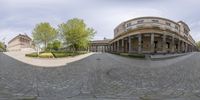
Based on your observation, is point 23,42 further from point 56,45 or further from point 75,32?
point 75,32

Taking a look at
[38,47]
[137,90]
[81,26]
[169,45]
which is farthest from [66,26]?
[137,90]

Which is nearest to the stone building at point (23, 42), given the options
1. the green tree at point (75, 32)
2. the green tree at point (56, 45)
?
the green tree at point (56, 45)

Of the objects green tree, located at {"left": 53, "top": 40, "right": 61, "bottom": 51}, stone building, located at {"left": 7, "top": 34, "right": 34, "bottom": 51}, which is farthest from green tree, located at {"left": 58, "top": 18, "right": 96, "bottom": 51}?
stone building, located at {"left": 7, "top": 34, "right": 34, "bottom": 51}

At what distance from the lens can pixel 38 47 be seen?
41.5 meters

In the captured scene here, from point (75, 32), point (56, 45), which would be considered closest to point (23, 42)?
point (56, 45)

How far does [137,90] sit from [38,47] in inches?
1463

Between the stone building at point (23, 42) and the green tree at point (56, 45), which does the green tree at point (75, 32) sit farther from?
the stone building at point (23, 42)

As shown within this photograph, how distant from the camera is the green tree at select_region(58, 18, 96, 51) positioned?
39.1 meters

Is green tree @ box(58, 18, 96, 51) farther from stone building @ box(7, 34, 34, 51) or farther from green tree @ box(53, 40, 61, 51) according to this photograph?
stone building @ box(7, 34, 34, 51)

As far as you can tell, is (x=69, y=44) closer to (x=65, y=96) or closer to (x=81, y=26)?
(x=81, y=26)

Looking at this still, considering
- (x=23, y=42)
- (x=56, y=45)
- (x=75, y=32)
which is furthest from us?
Answer: (x=23, y=42)

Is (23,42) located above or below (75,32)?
below

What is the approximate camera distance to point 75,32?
41.9 meters

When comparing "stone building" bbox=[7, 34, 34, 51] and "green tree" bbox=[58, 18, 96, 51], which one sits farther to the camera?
"stone building" bbox=[7, 34, 34, 51]
